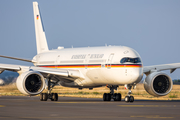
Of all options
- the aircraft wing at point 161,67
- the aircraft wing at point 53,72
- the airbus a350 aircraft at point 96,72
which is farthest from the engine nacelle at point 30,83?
the aircraft wing at point 161,67

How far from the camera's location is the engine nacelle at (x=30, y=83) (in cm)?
2858

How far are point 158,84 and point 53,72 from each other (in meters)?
8.45

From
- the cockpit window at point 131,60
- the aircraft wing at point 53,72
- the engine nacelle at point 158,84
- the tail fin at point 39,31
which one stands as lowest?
the engine nacelle at point 158,84

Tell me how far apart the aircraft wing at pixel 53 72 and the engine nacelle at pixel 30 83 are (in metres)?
1.31

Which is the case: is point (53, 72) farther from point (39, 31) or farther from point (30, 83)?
point (39, 31)

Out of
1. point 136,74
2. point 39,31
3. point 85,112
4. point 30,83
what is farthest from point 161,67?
point 85,112

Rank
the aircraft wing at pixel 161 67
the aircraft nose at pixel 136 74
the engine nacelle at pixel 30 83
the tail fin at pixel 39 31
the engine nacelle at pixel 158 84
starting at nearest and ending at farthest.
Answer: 1. the aircraft nose at pixel 136 74
2. the engine nacelle at pixel 30 83
3. the engine nacelle at pixel 158 84
4. the aircraft wing at pixel 161 67
5. the tail fin at pixel 39 31

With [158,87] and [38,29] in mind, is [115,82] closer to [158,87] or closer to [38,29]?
[158,87]

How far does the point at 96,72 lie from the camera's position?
31.3 metres

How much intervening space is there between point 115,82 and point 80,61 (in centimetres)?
473

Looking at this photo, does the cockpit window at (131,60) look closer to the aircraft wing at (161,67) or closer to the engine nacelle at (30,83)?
the aircraft wing at (161,67)

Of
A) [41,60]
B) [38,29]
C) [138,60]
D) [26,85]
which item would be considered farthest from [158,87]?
[38,29]

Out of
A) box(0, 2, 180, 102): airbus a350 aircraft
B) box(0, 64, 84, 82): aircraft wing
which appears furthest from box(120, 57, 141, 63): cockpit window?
box(0, 64, 84, 82): aircraft wing

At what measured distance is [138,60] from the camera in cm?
2906
